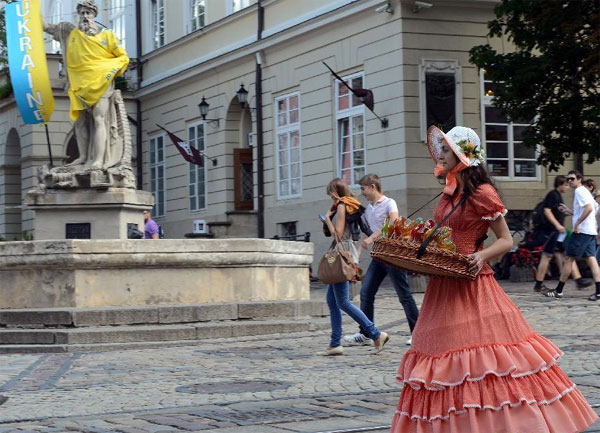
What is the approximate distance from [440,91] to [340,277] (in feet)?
52.5

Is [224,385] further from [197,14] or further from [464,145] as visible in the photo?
[197,14]

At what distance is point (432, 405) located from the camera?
248 inches

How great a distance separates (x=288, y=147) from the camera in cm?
3212

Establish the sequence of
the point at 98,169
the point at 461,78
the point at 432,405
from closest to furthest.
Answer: the point at 432,405
the point at 98,169
the point at 461,78

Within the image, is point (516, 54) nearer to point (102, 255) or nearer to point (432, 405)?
point (102, 255)

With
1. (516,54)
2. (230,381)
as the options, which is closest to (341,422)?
(230,381)

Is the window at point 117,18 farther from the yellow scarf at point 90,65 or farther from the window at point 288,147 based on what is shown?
the yellow scarf at point 90,65

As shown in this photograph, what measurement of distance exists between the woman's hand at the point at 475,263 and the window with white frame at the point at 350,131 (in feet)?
73.4

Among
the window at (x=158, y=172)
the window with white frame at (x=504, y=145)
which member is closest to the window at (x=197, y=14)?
the window at (x=158, y=172)

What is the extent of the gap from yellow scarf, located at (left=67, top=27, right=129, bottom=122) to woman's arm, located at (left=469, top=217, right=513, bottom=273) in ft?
39.6

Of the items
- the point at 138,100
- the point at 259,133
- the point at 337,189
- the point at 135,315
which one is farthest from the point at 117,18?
the point at 337,189

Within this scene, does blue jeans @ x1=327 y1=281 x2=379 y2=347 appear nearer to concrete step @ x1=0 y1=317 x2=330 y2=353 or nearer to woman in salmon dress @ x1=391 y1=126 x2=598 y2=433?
concrete step @ x1=0 y1=317 x2=330 y2=353

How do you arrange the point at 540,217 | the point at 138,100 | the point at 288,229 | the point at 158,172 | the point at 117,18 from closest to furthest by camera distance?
the point at 540,217, the point at 288,229, the point at 158,172, the point at 138,100, the point at 117,18

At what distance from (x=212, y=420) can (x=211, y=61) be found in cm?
2763
